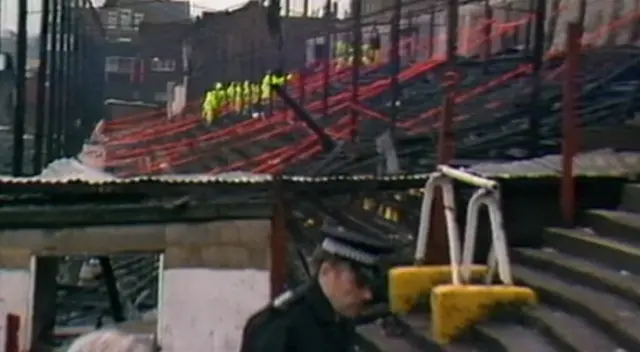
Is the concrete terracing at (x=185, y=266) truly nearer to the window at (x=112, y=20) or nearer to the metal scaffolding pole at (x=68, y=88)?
the metal scaffolding pole at (x=68, y=88)

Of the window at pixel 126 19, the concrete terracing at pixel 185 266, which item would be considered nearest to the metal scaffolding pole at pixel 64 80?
the window at pixel 126 19

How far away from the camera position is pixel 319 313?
505 cm

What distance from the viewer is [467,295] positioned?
794 centimetres

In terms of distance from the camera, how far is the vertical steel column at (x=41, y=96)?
2005 centimetres

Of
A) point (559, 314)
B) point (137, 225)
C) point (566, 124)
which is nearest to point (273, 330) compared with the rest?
point (559, 314)

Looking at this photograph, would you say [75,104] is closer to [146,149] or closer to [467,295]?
[146,149]

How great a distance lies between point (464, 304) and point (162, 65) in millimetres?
42605

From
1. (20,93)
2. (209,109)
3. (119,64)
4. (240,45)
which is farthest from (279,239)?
(119,64)

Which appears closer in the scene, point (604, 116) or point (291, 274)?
point (291, 274)

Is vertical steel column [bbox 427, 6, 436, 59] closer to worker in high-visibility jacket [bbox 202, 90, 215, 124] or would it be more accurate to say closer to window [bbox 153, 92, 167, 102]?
worker in high-visibility jacket [bbox 202, 90, 215, 124]

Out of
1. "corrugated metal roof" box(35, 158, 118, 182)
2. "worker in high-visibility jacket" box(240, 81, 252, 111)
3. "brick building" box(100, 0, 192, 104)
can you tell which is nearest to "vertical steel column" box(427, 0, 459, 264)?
"corrugated metal roof" box(35, 158, 118, 182)

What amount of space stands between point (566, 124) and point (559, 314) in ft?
5.89

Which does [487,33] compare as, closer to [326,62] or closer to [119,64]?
[326,62]

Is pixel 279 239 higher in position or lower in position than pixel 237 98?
lower
